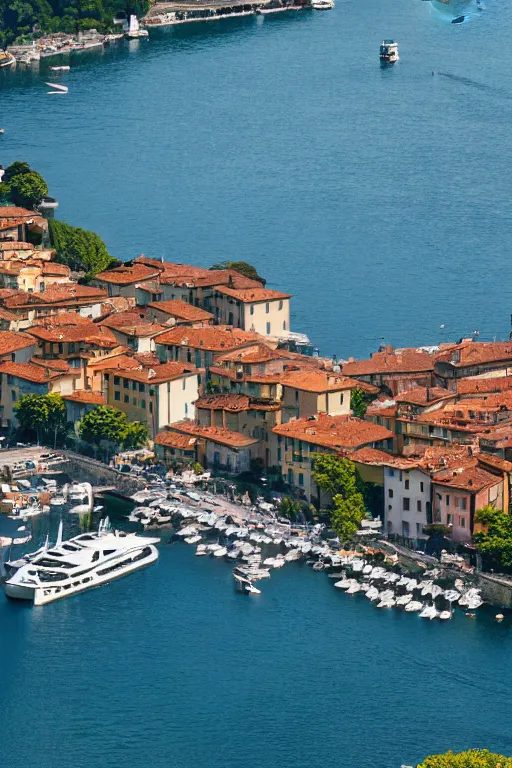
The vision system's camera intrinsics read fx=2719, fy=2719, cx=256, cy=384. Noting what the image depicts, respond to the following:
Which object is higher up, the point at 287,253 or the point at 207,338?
the point at 207,338

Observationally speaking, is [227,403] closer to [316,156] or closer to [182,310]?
[182,310]

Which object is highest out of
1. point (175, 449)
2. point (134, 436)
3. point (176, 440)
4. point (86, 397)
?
point (86, 397)

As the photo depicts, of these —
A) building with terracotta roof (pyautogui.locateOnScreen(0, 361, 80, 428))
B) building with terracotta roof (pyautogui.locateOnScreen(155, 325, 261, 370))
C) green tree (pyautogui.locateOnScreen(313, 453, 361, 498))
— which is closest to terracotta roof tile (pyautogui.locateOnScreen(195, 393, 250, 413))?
building with terracotta roof (pyautogui.locateOnScreen(155, 325, 261, 370))

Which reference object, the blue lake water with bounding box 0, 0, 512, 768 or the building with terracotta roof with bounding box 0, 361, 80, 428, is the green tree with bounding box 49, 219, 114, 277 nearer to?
the blue lake water with bounding box 0, 0, 512, 768

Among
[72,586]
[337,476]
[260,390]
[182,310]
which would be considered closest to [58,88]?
[182,310]

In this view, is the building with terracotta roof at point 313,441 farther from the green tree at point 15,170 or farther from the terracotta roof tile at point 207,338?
the green tree at point 15,170

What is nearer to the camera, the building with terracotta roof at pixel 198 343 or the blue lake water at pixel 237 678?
the blue lake water at pixel 237 678

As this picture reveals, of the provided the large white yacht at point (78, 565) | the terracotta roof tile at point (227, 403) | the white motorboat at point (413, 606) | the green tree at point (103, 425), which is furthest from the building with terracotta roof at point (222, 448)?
the white motorboat at point (413, 606)
